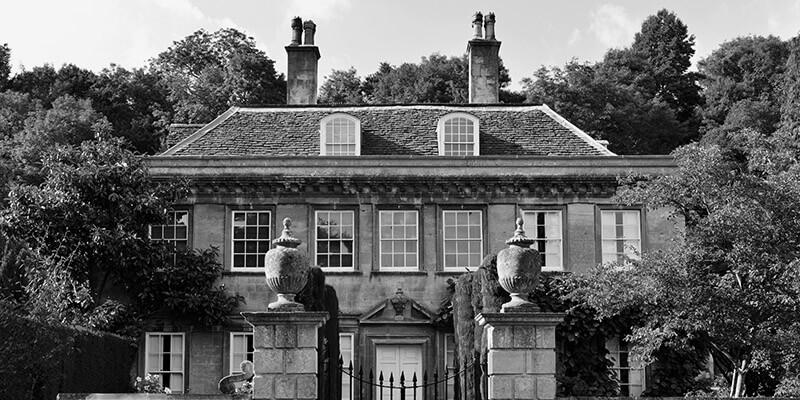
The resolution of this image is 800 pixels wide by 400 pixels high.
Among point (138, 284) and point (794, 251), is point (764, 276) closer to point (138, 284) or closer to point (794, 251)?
point (794, 251)

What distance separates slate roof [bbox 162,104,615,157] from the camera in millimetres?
31422

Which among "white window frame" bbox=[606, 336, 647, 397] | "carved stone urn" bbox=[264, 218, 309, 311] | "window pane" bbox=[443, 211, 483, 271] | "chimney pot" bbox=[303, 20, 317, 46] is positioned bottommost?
"white window frame" bbox=[606, 336, 647, 397]

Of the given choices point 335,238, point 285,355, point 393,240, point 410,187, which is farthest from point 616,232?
point 285,355

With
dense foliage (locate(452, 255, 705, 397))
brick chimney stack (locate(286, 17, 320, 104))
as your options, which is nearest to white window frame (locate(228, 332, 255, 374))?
dense foliage (locate(452, 255, 705, 397))

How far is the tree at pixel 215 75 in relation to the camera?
51.4 meters

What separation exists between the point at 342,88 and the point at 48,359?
36945 millimetres

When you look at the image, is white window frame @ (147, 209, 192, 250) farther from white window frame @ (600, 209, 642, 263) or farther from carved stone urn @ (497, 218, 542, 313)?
carved stone urn @ (497, 218, 542, 313)

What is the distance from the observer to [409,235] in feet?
96.5

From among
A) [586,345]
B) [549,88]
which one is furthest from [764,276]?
[549,88]

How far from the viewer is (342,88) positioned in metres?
55.3

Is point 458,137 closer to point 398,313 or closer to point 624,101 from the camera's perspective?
point 398,313

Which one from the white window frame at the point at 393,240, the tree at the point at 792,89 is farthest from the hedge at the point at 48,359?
the tree at the point at 792,89

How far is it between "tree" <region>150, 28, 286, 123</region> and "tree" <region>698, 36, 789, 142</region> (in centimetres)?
1894

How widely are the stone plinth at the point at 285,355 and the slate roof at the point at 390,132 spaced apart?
16.3 meters
